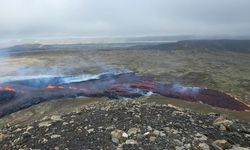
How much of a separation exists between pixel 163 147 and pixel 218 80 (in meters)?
70.0

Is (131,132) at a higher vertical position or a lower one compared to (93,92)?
higher

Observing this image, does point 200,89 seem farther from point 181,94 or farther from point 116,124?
point 116,124

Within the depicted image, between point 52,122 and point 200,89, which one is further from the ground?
point 52,122

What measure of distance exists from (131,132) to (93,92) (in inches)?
1551

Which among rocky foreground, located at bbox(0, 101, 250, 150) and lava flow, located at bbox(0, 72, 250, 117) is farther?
lava flow, located at bbox(0, 72, 250, 117)

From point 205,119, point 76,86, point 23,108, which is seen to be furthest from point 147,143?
point 76,86

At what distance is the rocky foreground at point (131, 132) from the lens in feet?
52.1

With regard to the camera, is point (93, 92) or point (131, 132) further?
point (93, 92)

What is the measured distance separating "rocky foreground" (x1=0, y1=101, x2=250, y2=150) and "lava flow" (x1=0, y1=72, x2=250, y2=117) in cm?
2659

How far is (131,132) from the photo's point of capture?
16.9m

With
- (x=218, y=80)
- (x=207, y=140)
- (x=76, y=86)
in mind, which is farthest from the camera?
(x=218, y=80)

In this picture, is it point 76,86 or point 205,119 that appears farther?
point 76,86

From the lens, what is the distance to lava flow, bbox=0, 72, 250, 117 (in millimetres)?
49406

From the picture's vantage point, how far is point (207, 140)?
16.3 m
